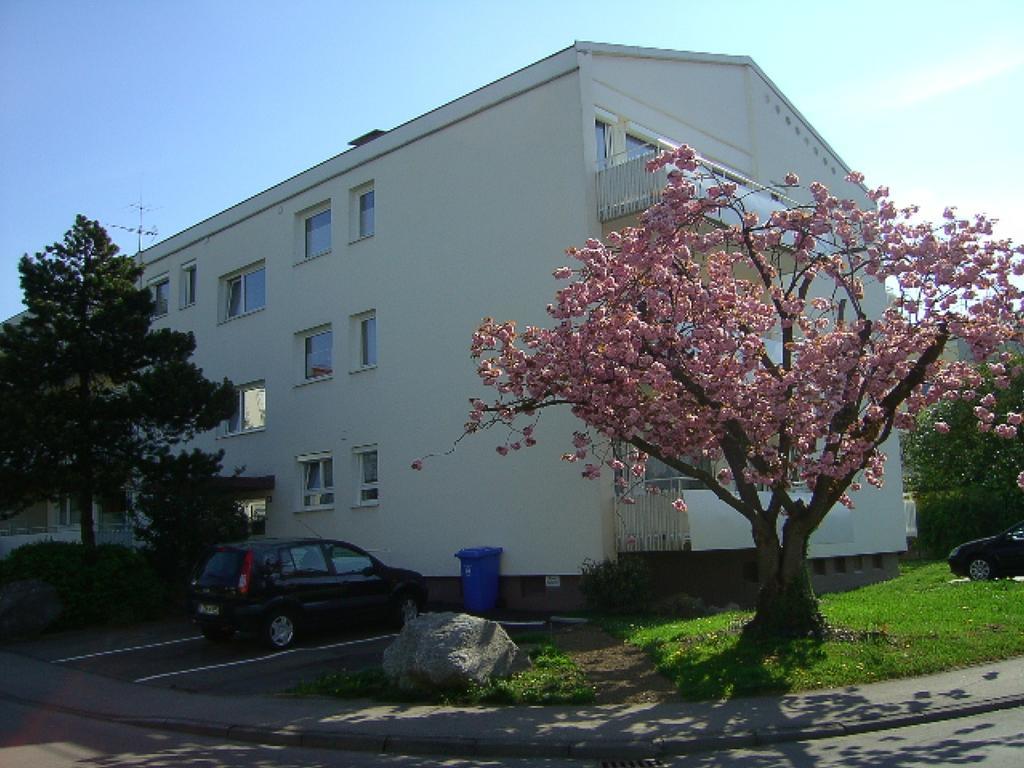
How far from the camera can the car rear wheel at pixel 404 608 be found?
15.2 m

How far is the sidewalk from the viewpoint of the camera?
316 inches

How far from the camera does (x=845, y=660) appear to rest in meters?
10.3

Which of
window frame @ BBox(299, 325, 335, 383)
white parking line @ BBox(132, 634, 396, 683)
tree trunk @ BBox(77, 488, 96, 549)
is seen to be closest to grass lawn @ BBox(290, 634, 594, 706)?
white parking line @ BBox(132, 634, 396, 683)

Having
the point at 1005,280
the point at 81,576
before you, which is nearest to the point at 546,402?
the point at 1005,280

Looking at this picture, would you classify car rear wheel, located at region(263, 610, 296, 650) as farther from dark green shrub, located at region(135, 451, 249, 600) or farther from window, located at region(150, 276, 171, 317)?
window, located at region(150, 276, 171, 317)

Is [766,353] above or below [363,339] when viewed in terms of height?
below

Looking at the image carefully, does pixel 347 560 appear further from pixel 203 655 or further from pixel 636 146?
pixel 636 146

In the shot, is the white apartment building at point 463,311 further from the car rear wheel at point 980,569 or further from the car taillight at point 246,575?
the car taillight at point 246,575

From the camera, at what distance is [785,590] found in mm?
11367

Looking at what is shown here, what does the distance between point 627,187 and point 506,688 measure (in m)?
9.05

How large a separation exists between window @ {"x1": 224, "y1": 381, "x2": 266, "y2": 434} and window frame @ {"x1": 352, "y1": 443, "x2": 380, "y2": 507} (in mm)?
3916

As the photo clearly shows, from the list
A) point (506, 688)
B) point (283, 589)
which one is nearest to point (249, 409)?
point (283, 589)

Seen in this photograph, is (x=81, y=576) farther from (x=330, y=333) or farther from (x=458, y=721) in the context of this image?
(x=458, y=721)

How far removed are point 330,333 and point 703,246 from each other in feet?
40.6
